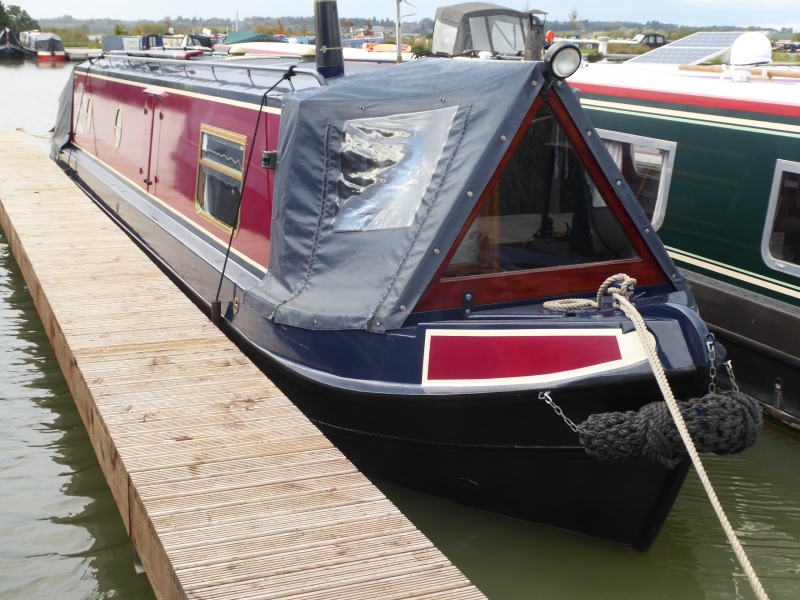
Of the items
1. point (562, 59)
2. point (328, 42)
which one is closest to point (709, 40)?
point (328, 42)

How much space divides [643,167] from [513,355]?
356 cm

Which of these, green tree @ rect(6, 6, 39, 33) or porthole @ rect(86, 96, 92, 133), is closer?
porthole @ rect(86, 96, 92, 133)

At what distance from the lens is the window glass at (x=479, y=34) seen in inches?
318

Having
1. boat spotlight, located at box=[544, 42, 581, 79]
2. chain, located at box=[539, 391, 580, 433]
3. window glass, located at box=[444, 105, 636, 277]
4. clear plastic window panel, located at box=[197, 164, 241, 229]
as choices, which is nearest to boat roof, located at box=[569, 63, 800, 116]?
window glass, located at box=[444, 105, 636, 277]

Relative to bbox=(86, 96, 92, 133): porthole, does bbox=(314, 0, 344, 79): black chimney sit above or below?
above

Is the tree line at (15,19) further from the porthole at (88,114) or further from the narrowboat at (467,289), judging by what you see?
the narrowboat at (467,289)

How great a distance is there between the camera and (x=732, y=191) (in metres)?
5.84

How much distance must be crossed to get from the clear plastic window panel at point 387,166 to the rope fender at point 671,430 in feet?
4.25

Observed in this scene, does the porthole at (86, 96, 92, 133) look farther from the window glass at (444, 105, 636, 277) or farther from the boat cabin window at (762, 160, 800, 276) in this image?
the boat cabin window at (762, 160, 800, 276)

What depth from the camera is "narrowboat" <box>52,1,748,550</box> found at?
Result: 11.8 ft

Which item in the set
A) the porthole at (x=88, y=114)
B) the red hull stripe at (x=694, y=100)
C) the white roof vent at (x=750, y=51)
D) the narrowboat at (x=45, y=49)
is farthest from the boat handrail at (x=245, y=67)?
the narrowboat at (x=45, y=49)

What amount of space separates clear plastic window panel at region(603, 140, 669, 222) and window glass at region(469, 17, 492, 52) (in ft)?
6.31

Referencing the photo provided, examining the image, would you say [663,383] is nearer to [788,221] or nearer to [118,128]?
[788,221]

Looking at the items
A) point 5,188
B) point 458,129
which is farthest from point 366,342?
point 5,188
